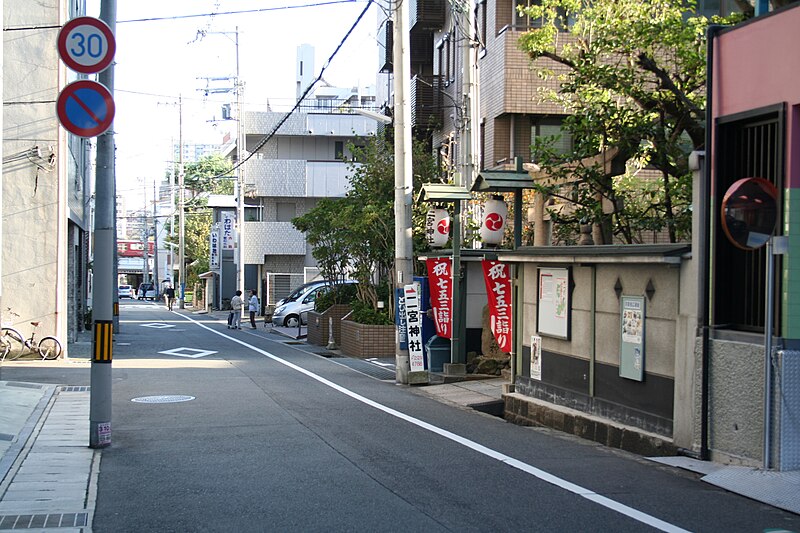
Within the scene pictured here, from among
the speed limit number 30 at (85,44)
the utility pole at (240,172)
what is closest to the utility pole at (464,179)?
the speed limit number 30 at (85,44)

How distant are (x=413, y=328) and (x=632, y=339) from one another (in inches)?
317

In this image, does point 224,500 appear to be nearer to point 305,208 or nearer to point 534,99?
point 534,99

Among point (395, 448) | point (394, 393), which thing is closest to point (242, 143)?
point (394, 393)

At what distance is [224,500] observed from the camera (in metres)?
7.63

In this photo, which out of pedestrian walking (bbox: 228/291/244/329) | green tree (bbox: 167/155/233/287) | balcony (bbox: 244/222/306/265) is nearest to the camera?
pedestrian walking (bbox: 228/291/244/329)

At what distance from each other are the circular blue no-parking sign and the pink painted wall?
6910mm

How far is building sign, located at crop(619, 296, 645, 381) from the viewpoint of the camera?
35.1ft

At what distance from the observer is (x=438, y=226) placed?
766 inches

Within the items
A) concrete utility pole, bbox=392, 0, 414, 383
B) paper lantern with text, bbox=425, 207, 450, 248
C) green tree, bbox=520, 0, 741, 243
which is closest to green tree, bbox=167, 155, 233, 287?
paper lantern with text, bbox=425, 207, 450, 248

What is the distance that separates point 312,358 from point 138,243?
111 metres

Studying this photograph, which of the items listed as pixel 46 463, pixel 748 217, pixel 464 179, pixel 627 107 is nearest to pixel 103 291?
pixel 46 463

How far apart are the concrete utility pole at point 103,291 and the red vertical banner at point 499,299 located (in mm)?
7751

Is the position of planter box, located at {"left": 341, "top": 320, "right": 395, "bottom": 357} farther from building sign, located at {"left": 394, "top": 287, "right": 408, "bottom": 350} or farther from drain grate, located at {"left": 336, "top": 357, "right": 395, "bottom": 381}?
building sign, located at {"left": 394, "top": 287, "right": 408, "bottom": 350}

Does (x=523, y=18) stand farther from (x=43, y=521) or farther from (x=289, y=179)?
(x=289, y=179)
